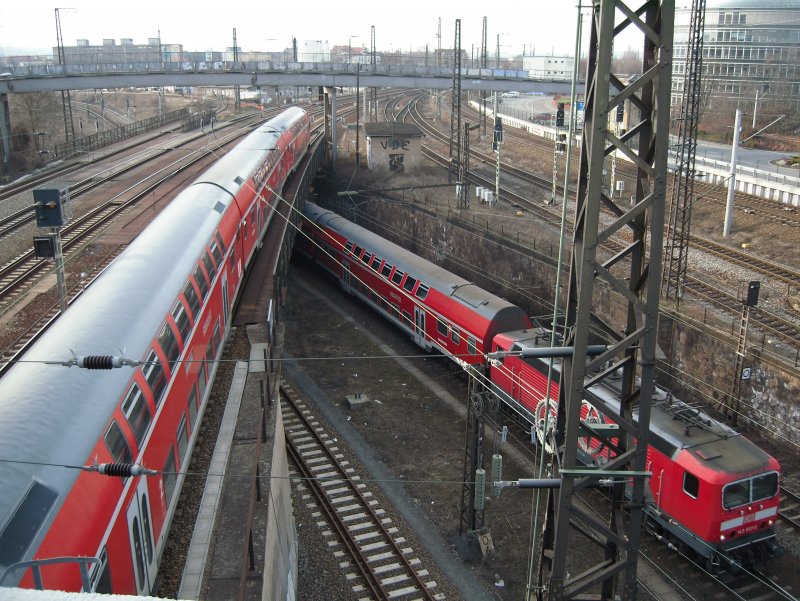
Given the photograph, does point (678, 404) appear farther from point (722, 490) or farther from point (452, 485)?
point (452, 485)

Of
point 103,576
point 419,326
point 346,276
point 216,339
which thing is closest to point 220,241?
point 216,339

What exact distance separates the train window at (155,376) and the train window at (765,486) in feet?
33.6

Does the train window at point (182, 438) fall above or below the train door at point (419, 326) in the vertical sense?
above

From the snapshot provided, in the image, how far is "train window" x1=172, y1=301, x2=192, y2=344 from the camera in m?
11.3

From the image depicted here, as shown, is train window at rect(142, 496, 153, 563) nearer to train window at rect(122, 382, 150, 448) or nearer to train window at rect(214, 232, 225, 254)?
train window at rect(122, 382, 150, 448)

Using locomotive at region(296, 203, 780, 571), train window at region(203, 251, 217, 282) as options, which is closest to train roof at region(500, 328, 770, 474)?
locomotive at region(296, 203, 780, 571)

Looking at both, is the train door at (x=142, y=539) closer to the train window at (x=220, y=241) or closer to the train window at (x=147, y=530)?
the train window at (x=147, y=530)

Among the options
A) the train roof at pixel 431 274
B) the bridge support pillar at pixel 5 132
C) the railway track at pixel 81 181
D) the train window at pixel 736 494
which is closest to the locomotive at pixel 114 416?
the train roof at pixel 431 274

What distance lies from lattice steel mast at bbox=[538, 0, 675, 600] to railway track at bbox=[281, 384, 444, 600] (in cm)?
657

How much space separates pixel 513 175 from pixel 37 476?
40.1 meters

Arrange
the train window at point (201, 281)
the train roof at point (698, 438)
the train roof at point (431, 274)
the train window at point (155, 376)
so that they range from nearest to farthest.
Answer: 1. the train window at point (155, 376)
2. the train window at point (201, 281)
3. the train roof at point (698, 438)
4. the train roof at point (431, 274)

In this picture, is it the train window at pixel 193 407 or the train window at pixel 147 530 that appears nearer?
the train window at pixel 147 530

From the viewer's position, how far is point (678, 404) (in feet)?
48.3

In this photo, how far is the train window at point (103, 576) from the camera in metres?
6.61
